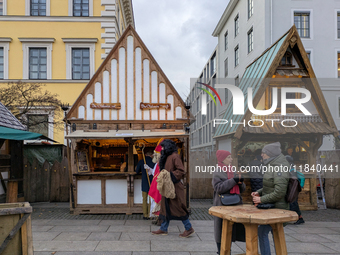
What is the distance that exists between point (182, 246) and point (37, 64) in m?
16.2

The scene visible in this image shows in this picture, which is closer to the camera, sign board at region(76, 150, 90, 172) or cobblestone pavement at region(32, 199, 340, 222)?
cobblestone pavement at region(32, 199, 340, 222)

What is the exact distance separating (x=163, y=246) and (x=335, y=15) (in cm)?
2385

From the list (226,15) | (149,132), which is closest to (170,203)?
(149,132)

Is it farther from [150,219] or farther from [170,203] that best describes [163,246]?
[150,219]

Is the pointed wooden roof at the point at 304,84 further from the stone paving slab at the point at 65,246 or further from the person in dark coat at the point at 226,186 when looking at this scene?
the stone paving slab at the point at 65,246

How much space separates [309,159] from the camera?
10.6m

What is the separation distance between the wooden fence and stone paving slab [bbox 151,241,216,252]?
615 centimetres

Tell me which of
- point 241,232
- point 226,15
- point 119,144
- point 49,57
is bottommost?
point 241,232

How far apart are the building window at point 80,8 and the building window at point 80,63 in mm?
2183

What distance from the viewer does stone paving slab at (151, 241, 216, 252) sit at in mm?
5879

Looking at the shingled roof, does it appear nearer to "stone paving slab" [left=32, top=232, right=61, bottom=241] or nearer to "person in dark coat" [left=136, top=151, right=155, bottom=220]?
"stone paving slab" [left=32, top=232, right=61, bottom=241]

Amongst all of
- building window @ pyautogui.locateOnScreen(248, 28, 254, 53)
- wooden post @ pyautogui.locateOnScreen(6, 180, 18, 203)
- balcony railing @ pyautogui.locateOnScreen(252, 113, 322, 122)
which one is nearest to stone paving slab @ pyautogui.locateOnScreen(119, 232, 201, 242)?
wooden post @ pyautogui.locateOnScreen(6, 180, 18, 203)

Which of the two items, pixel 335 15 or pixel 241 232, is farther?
pixel 335 15

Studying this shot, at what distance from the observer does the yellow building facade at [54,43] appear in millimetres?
18562
